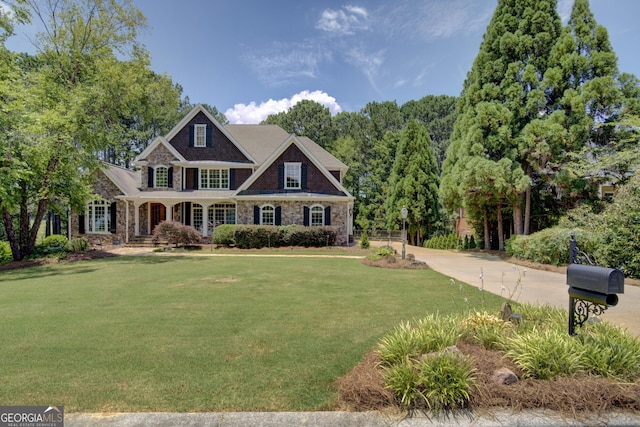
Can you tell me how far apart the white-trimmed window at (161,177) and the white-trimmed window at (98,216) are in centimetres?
325

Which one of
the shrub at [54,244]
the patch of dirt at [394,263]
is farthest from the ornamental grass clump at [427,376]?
the shrub at [54,244]

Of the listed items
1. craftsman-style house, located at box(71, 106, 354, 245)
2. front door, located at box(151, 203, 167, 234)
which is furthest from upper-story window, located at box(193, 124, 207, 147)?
front door, located at box(151, 203, 167, 234)

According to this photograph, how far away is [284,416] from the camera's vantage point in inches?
109

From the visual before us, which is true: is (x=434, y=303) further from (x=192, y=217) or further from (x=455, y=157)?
(x=192, y=217)

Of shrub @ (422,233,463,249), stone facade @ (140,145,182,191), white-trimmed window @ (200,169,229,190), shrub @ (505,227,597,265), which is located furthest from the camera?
white-trimmed window @ (200,169,229,190)

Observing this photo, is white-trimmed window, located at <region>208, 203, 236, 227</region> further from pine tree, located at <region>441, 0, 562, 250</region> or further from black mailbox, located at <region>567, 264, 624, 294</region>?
Answer: black mailbox, located at <region>567, 264, 624, 294</region>

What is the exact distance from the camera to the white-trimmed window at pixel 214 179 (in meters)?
22.1

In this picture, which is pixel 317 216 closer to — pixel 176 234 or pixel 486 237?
pixel 176 234

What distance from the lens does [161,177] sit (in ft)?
71.1

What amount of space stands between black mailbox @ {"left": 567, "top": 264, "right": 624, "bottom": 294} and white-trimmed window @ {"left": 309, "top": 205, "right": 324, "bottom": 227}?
16.8 meters

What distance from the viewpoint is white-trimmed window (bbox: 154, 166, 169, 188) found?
70.9 feet

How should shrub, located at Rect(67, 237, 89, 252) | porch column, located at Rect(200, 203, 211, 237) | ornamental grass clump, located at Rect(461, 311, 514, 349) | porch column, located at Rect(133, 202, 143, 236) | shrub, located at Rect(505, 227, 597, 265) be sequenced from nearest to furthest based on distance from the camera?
ornamental grass clump, located at Rect(461, 311, 514, 349)
shrub, located at Rect(505, 227, 597, 265)
shrub, located at Rect(67, 237, 89, 252)
porch column, located at Rect(133, 202, 143, 236)
porch column, located at Rect(200, 203, 211, 237)

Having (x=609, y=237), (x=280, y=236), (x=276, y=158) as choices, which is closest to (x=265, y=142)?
(x=276, y=158)

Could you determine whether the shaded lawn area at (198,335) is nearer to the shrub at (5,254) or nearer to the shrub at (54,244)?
the shrub at (5,254)
